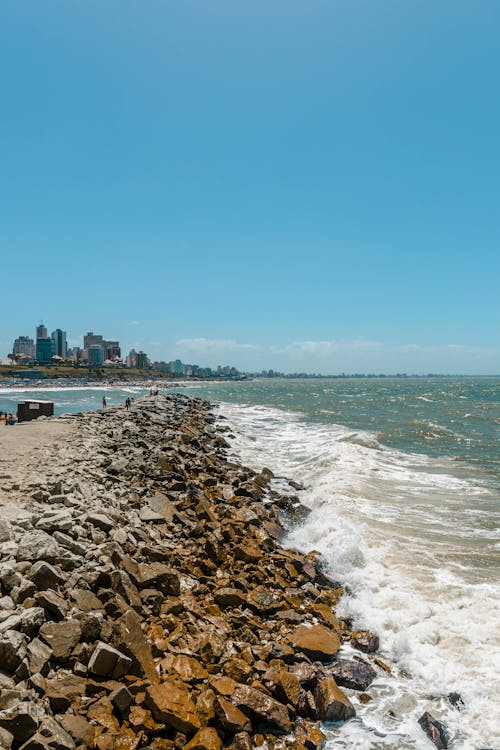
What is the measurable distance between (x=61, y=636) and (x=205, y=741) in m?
1.87

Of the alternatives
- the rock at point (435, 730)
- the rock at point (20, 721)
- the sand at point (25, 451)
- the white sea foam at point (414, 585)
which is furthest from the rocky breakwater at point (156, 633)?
the rock at point (435, 730)

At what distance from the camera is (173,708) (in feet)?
15.2

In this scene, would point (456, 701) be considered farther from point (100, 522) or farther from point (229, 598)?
point (100, 522)

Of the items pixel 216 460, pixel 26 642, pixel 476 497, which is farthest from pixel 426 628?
pixel 216 460

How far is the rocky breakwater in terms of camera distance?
14.6 feet

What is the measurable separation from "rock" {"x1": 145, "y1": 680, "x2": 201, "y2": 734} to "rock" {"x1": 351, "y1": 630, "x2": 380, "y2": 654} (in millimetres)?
3177

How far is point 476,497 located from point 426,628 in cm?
968

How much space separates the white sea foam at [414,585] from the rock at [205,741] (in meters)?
1.57

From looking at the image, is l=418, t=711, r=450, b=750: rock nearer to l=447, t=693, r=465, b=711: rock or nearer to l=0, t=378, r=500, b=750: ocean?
l=0, t=378, r=500, b=750: ocean

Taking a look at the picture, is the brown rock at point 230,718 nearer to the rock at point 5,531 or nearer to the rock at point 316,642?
the rock at point 316,642

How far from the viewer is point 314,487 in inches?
677

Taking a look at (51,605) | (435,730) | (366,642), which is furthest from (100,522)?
(435,730)

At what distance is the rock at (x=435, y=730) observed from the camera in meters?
5.20

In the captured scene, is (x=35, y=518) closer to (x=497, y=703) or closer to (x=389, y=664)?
(x=389, y=664)
